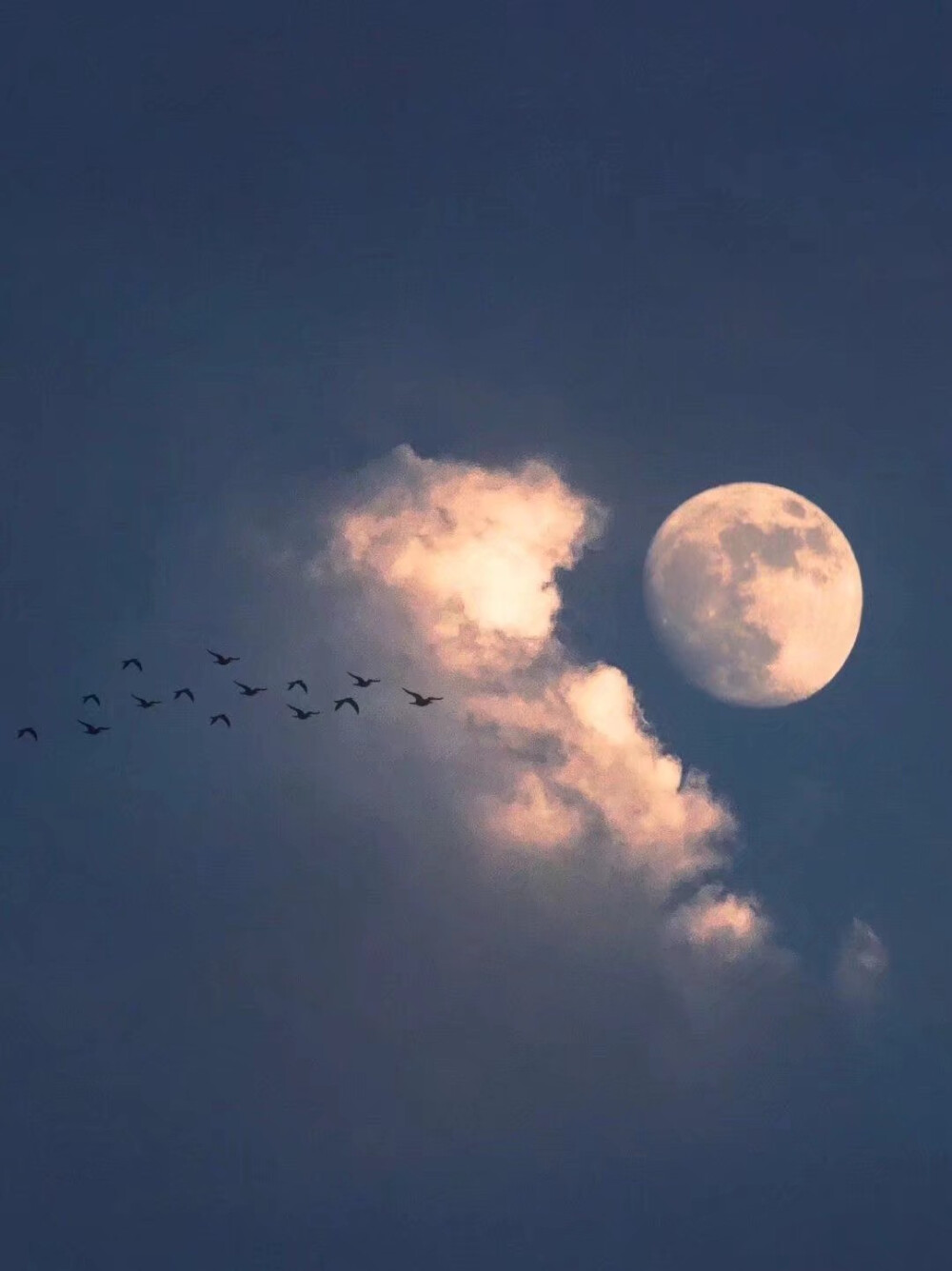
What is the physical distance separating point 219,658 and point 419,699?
2294cm

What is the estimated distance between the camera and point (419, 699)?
195750mm

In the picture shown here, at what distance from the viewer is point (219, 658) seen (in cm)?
19462
